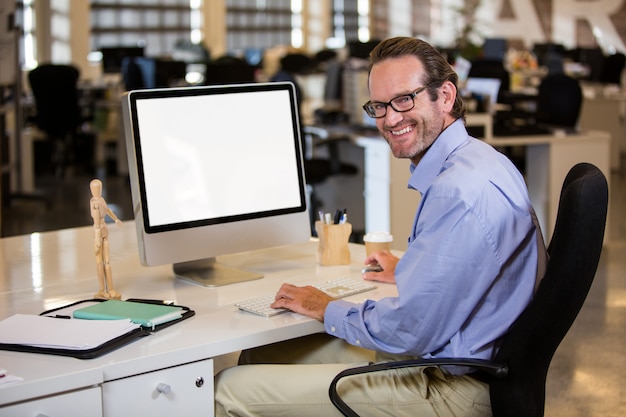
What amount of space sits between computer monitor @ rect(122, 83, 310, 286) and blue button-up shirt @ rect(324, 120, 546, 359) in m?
0.52

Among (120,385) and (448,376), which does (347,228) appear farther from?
(120,385)

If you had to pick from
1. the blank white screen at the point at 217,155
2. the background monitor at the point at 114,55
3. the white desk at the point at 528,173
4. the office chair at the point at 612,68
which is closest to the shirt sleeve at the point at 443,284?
the blank white screen at the point at 217,155

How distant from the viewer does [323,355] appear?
2264 mm

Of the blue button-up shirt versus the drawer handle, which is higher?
the blue button-up shirt

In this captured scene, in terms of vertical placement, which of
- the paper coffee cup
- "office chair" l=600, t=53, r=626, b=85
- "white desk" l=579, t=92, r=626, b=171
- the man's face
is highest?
"office chair" l=600, t=53, r=626, b=85

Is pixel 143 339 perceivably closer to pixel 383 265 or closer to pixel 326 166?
pixel 383 265

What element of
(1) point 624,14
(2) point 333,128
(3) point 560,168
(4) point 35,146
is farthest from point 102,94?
(1) point 624,14

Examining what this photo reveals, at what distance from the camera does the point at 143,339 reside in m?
1.86

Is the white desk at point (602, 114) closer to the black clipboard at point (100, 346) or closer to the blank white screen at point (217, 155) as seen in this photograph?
the blank white screen at point (217, 155)

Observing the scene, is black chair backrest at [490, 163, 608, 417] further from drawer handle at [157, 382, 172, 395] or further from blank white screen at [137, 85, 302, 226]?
blank white screen at [137, 85, 302, 226]

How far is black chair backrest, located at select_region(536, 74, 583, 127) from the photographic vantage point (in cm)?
651

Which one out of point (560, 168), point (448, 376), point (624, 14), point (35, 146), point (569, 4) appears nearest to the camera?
point (448, 376)

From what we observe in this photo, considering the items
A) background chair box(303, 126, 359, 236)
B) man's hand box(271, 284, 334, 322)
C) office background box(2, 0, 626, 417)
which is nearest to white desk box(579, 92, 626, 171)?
office background box(2, 0, 626, 417)

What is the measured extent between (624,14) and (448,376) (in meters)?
12.8
